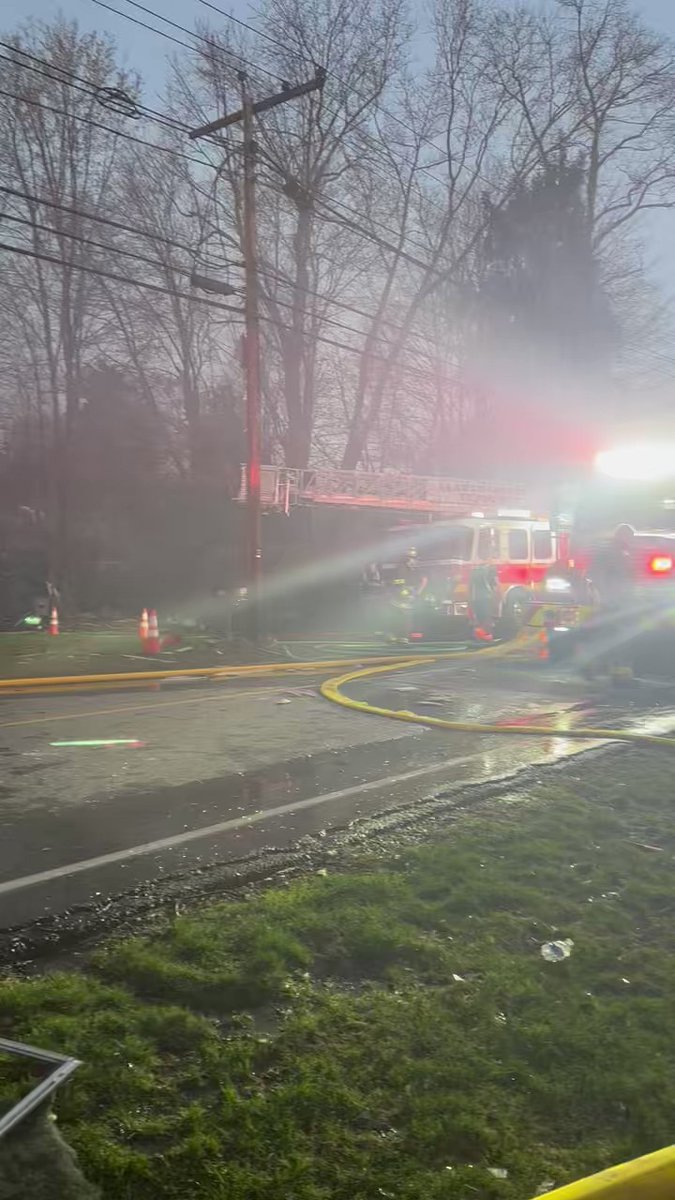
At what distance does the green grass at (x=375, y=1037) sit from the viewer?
2.60m

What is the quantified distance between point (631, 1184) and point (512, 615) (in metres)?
17.0

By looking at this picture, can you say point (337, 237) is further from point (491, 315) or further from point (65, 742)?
point (65, 742)

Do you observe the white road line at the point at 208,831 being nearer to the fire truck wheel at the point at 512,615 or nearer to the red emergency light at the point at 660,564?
the red emergency light at the point at 660,564

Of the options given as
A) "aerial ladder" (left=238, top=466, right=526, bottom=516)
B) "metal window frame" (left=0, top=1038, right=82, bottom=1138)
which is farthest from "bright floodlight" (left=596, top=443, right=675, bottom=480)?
"metal window frame" (left=0, top=1038, right=82, bottom=1138)

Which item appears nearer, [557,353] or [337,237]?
[337,237]

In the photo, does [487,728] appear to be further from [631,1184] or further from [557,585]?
[557,585]

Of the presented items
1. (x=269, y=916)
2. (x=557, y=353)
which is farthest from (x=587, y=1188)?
(x=557, y=353)

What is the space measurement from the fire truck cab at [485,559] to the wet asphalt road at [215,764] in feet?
20.7

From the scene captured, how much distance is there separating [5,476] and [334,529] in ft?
44.2

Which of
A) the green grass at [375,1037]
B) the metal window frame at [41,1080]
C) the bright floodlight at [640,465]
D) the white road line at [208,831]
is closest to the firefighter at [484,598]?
the bright floodlight at [640,465]

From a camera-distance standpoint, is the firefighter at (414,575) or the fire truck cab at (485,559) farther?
the firefighter at (414,575)

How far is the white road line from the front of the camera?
16.0 feet

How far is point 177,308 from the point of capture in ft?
96.2

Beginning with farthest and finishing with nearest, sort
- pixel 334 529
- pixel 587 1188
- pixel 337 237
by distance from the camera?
1. pixel 337 237
2. pixel 334 529
3. pixel 587 1188
